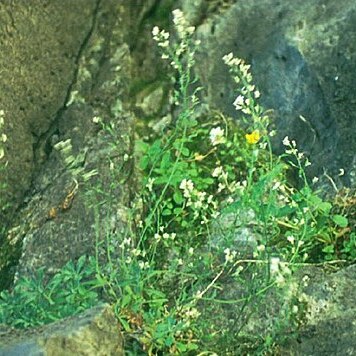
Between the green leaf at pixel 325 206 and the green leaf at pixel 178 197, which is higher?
the green leaf at pixel 178 197

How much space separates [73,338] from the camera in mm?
2670

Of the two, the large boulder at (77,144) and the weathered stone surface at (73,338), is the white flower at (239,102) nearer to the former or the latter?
the large boulder at (77,144)

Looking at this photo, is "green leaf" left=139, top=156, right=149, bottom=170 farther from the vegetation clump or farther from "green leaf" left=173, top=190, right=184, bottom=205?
"green leaf" left=173, top=190, right=184, bottom=205

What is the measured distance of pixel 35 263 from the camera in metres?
3.65

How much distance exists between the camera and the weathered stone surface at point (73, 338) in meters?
2.65

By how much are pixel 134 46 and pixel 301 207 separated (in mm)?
1169

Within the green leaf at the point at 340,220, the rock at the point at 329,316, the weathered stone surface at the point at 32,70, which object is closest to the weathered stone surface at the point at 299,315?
the rock at the point at 329,316

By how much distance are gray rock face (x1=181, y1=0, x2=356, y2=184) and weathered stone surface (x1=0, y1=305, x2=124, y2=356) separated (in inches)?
49.9

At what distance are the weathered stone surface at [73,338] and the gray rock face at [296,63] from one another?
Answer: 127 centimetres

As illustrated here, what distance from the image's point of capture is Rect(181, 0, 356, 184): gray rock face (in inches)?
150

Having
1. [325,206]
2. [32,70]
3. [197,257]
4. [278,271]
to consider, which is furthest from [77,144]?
[278,271]

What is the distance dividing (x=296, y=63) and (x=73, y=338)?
5.44 feet

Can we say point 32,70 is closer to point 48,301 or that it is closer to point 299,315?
point 48,301

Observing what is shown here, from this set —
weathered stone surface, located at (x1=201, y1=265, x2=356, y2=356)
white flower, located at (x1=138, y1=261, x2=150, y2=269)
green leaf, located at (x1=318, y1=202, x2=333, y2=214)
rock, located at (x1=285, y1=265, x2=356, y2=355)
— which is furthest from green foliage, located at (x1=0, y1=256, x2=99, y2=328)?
green leaf, located at (x1=318, y1=202, x2=333, y2=214)
